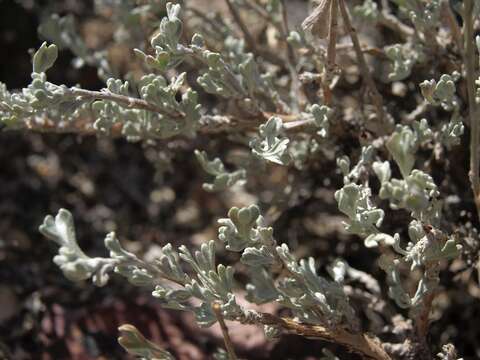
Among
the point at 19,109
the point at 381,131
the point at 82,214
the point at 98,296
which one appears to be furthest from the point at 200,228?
the point at 19,109

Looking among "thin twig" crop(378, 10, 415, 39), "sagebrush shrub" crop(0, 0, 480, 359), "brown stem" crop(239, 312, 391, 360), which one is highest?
"thin twig" crop(378, 10, 415, 39)

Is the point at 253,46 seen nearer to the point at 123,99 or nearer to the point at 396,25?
the point at 396,25

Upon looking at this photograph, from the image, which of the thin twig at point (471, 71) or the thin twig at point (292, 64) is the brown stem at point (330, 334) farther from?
the thin twig at point (292, 64)

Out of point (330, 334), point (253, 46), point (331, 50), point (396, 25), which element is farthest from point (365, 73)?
point (330, 334)

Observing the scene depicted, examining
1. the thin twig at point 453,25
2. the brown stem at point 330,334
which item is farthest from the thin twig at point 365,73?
the brown stem at point 330,334

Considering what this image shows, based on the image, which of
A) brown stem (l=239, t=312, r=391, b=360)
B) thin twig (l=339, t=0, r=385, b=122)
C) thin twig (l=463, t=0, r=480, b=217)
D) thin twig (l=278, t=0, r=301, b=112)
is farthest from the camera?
thin twig (l=278, t=0, r=301, b=112)

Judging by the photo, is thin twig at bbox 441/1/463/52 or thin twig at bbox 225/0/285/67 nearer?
thin twig at bbox 441/1/463/52

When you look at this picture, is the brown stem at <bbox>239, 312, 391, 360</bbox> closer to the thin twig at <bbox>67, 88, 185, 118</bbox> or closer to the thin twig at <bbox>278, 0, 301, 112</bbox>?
the thin twig at <bbox>67, 88, 185, 118</bbox>

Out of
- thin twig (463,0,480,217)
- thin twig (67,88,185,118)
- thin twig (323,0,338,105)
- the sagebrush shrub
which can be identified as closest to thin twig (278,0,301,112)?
the sagebrush shrub

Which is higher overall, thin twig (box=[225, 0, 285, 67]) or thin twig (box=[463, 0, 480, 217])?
thin twig (box=[225, 0, 285, 67])
